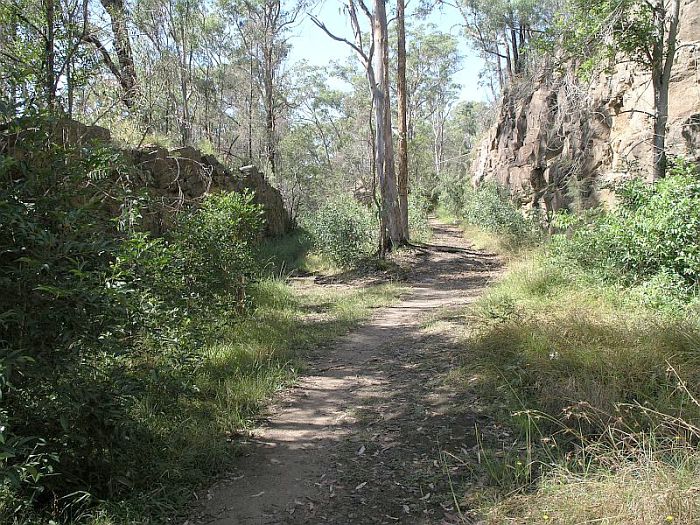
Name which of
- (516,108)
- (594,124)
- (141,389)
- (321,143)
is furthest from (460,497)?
(321,143)

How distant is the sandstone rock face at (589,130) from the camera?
932 cm

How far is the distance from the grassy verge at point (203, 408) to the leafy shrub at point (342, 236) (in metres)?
4.50

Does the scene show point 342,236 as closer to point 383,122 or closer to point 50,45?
point 383,122

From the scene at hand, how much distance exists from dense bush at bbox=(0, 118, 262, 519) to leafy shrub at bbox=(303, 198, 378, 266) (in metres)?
8.81

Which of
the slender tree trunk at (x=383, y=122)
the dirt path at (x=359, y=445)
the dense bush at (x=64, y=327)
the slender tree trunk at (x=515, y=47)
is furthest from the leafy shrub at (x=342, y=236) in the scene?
the slender tree trunk at (x=515, y=47)

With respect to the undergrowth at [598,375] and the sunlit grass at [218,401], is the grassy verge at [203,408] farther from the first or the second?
the undergrowth at [598,375]

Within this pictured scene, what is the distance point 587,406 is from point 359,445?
171cm

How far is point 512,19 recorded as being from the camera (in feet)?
87.8

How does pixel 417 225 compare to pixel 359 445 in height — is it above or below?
above

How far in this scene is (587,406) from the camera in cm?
377

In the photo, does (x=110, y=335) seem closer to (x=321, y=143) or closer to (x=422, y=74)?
(x=321, y=143)

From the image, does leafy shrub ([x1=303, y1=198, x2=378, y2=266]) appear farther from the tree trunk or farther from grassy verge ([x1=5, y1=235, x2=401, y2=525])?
the tree trunk

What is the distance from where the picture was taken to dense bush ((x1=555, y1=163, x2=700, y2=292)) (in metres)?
6.13

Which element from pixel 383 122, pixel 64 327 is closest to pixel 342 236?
pixel 383 122
